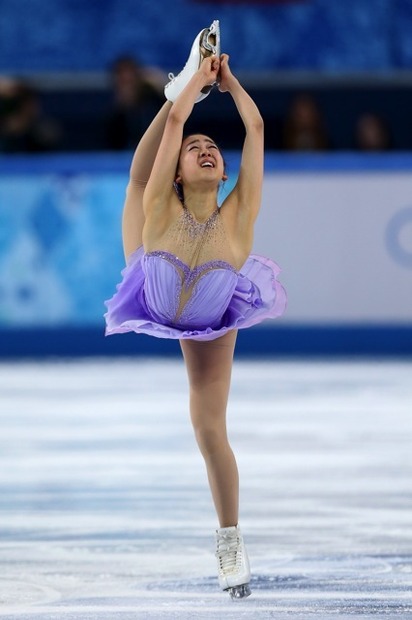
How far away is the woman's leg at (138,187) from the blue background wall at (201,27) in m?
6.43

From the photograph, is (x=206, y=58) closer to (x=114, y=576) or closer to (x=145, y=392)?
(x=114, y=576)

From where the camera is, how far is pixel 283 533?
4207mm

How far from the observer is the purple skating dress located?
11.9ft

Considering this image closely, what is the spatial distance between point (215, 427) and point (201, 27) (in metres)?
6.98

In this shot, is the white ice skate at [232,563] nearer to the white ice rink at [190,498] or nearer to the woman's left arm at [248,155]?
the white ice rink at [190,498]

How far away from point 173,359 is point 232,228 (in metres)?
5.33

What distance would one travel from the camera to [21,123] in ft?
29.8

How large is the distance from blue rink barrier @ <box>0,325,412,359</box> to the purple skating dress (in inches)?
204

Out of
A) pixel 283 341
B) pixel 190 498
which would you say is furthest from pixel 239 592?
pixel 283 341

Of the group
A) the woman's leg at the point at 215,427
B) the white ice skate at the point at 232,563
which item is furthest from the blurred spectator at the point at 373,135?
the white ice skate at the point at 232,563

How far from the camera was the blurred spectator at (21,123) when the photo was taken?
898 cm

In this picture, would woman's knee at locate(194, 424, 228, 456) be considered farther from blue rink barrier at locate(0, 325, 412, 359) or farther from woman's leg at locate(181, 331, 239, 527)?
blue rink barrier at locate(0, 325, 412, 359)

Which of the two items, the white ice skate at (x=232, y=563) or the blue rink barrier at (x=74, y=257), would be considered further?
the blue rink barrier at (x=74, y=257)

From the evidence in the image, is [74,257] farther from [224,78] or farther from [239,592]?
[239,592]
